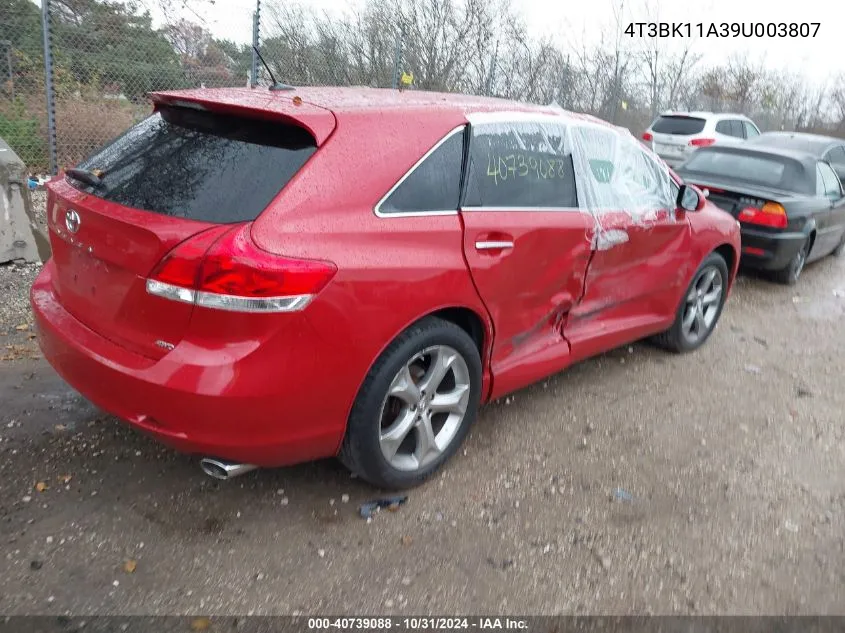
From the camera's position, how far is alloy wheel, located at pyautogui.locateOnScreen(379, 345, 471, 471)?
2.84 metres

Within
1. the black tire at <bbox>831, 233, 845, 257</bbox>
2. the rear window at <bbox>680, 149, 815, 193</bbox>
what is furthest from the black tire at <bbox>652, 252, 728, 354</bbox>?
the black tire at <bbox>831, 233, 845, 257</bbox>

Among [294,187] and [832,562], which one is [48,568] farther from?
[832,562]

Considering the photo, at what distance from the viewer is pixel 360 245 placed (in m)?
2.49

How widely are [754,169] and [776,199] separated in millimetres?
905

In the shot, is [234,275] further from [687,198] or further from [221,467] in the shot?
[687,198]

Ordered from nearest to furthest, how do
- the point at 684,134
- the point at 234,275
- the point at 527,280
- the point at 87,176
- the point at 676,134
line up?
the point at 234,275, the point at 87,176, the point at 527,280, the point at 684,134, the point at 676,134

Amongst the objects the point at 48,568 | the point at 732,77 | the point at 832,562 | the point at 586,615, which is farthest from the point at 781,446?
the point at 732,77

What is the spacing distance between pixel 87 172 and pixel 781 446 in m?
3.66

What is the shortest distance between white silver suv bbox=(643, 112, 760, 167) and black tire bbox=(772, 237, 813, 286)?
21.0 ft

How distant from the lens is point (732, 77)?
24.7 m

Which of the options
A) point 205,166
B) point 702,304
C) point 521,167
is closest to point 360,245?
point 205,166

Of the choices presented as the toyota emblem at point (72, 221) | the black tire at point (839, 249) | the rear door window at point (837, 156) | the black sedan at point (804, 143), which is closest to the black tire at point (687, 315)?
the toyota emblem at point (72, 221)

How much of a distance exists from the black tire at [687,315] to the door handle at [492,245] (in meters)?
2.07

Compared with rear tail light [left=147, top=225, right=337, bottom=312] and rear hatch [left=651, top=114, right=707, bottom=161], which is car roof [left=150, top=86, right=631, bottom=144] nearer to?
rear tail light [left=147, top=225, right=337, bottom=312]
